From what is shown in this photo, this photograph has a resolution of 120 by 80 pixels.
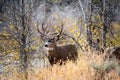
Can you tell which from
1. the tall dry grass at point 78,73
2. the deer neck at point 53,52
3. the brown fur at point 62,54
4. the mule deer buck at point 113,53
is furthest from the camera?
the deer neck at point 53,52

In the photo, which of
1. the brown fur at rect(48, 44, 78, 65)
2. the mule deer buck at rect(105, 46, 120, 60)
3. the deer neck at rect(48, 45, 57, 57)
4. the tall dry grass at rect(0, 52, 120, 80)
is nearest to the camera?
the tall dry grass at rect(0, 52, 120, 80)

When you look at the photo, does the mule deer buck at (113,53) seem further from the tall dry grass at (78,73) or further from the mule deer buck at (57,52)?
the mule deer buck at (57,52)

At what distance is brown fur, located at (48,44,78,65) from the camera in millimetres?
11809

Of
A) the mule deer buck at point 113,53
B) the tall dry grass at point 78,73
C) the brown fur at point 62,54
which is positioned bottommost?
the brown fur at point 62,54

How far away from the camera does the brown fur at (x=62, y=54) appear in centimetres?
1181

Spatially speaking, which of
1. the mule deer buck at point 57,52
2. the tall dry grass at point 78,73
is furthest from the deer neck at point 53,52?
the tall dry grass at point 78,73

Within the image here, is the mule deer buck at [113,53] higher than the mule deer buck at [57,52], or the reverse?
the mule deer buck at [113,53]

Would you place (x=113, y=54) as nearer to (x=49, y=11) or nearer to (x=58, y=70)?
(x=58, y=70)

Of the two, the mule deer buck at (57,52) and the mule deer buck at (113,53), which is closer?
the mule deer buck at (113,53)

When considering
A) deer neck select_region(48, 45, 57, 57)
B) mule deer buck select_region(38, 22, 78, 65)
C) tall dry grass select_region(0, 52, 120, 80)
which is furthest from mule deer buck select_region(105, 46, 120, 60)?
deer neck select_region(48, 45, 57, 57)

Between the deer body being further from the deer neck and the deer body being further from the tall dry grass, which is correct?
the tall dry grass

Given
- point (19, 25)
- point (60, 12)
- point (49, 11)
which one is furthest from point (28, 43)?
point (49, 11)

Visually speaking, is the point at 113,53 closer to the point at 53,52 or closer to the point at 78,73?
the point at 78,73

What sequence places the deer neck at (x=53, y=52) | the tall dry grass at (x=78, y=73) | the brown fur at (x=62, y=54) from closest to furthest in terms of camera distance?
1. the tall dry grass at (x=78, y=73)
2. the brown fur at (x=62, y=54)
3. the deer neck at (x=53, y=52)
